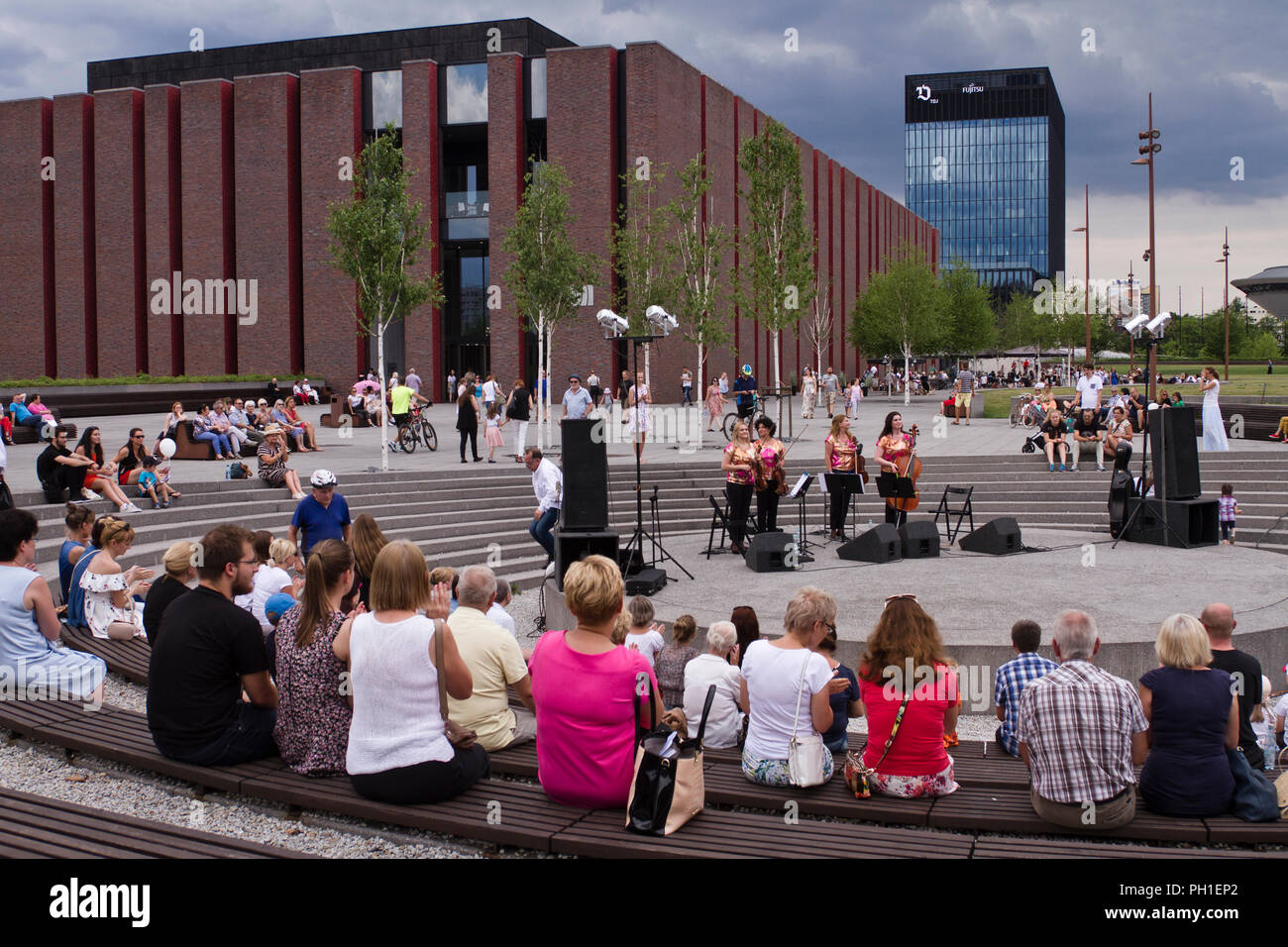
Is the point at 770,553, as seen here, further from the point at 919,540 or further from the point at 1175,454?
the point at 1175,454

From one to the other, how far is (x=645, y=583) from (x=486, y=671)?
6272mm

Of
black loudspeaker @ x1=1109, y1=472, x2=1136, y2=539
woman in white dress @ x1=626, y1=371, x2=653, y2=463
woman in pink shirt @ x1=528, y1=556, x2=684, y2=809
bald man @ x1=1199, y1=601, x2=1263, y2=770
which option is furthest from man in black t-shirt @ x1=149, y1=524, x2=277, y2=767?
black loudspeaker @ x1=1109, y1=472, x2=1136, y2=539

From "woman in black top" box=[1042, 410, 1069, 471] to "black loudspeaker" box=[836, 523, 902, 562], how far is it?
753 cm

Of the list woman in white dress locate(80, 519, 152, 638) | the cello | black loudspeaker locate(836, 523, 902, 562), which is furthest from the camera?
the cello

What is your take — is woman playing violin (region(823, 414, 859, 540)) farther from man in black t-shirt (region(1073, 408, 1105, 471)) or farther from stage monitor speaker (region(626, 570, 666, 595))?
man in black t-shirt (region(1073, 408, 1105, 471))

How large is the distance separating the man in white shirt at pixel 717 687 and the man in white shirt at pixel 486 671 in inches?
37.7

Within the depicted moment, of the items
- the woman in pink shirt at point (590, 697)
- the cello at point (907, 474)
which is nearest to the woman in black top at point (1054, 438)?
the cello at point (907, 474)

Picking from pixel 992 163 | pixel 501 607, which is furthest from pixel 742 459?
pixel 992 163

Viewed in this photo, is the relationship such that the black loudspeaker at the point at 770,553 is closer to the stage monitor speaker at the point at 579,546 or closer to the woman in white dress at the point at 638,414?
the woman in white dress at the point at 638,414

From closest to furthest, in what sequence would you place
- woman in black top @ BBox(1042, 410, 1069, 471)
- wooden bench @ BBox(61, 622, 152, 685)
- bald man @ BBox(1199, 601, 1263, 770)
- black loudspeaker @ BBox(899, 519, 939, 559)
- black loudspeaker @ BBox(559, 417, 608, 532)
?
bald man @ BBox(1199, 601, 1263, 770), wooden bench @ BBox(61, 622, 152, 685), black loudspeaker @ BBox(559, 417, 608, 532), black loudspeaker @ BBox(899, 519, 939, 559), woman in black top @ BBox(1042, 410, 1069, 471)

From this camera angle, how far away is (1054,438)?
20141 millimetres

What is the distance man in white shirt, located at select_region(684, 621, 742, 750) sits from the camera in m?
6.38

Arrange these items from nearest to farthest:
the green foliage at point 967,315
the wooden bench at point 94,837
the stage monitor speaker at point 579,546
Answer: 1. the wooden bench at point 94,837
2. the stage monitor speaker at point 579,546
3. the green foliage at point 967,315

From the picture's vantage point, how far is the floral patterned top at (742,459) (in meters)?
14.0
